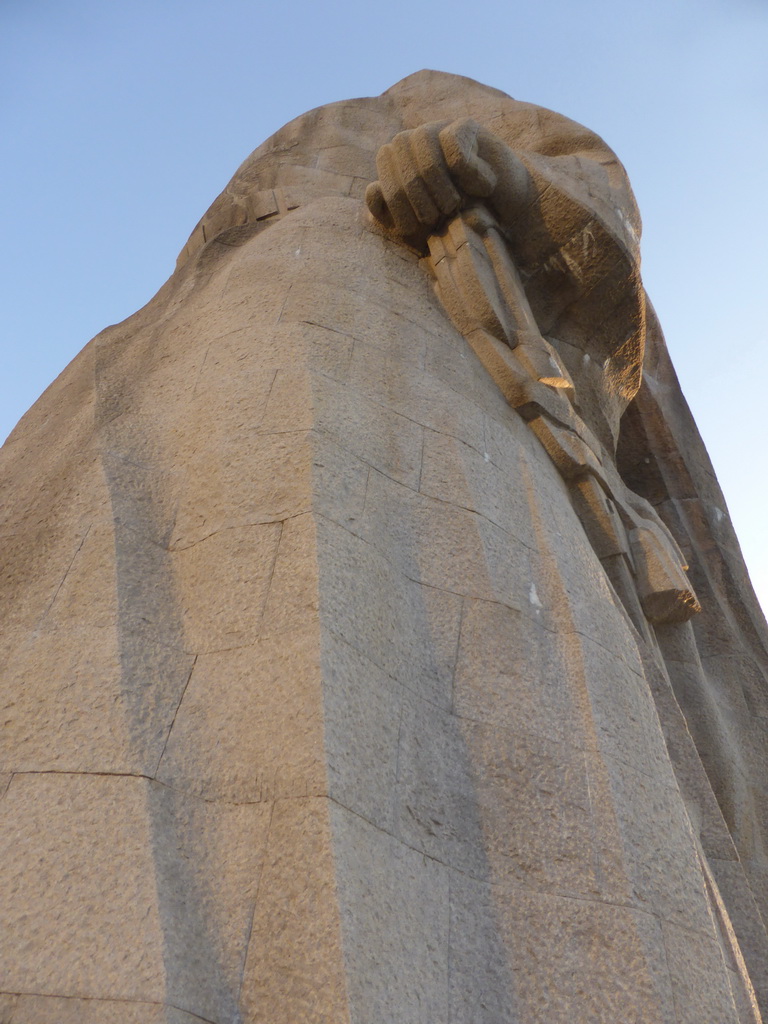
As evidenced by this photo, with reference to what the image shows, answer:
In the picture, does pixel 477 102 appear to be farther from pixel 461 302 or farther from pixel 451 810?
pixel 451 810

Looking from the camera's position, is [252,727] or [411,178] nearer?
[252,727]

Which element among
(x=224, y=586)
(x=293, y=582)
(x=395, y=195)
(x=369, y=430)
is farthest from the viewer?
(x=395, y=195)

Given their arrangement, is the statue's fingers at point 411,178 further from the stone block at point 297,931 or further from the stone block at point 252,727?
the stone block at point 297,931

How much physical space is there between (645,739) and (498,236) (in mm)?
2814

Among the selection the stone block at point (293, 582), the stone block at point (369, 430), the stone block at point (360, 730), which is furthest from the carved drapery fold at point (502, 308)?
the stone block at point (360, 730)

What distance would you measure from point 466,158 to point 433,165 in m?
0.15

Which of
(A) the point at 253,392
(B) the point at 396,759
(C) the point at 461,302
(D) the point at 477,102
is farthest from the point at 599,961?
(D) the point at 477,102

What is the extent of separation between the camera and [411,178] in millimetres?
4742

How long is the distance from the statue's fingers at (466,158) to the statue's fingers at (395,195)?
0.80 feet

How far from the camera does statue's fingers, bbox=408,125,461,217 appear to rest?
4680 millimetres

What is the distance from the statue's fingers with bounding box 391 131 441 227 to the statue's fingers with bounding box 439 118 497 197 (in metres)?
0.15

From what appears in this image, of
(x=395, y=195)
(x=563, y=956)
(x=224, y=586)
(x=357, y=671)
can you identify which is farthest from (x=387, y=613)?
(x=395, y=195)

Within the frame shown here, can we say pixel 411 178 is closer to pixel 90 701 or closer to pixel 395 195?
pixel 395 195

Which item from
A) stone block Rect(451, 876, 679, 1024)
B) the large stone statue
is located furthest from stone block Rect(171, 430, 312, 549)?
Result: stone block Rect(451, 876, 679, 1024)
